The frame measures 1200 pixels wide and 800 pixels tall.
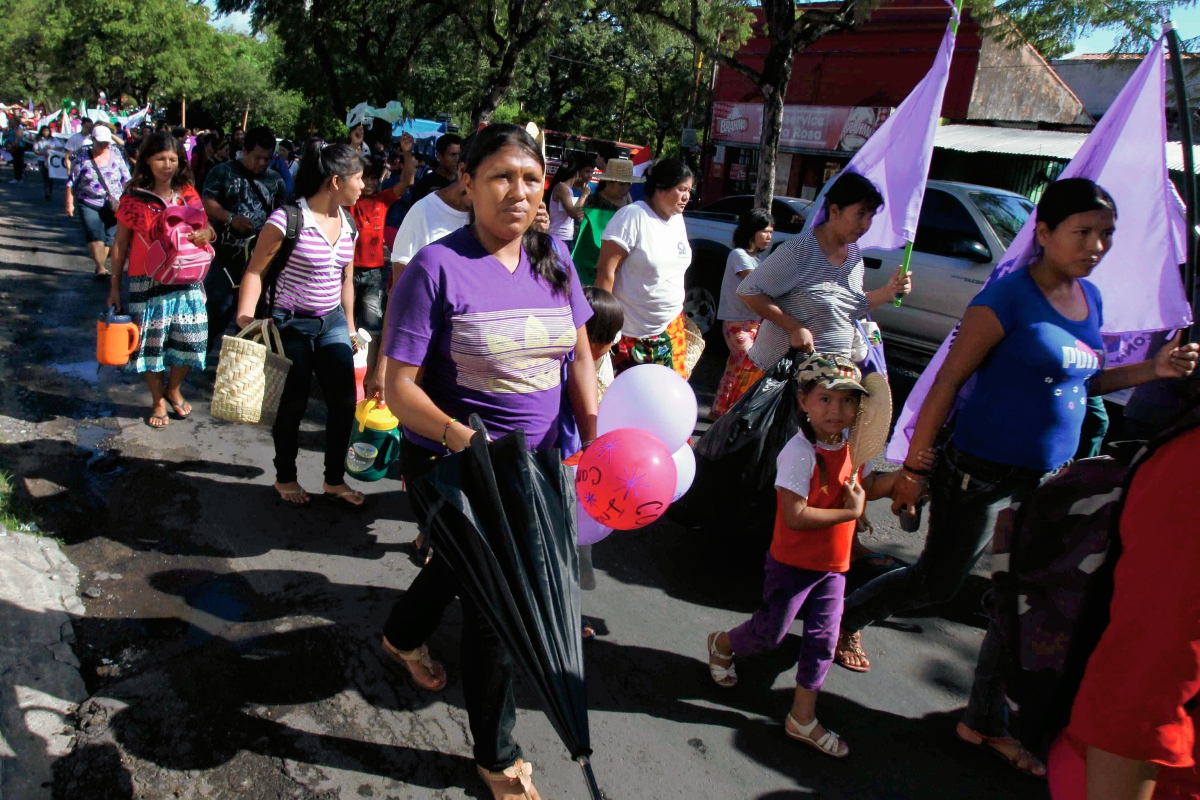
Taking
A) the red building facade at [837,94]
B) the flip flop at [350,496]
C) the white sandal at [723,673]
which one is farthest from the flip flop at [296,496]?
the red building facade at [837,94]

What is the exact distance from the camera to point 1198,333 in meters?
1.99

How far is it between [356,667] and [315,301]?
1.86 meters

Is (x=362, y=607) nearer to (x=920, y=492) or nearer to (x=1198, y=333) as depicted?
(x=920, y=492)

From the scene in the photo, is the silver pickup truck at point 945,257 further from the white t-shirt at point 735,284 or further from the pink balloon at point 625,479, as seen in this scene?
the pink balloon at point 625,479

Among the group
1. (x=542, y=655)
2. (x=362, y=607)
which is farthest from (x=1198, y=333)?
(x=362, y=607)

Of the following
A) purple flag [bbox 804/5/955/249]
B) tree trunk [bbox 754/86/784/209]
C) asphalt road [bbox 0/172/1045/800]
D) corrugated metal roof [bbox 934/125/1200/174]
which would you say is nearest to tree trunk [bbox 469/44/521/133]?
tree trunk [bbox 754/86/784/209]

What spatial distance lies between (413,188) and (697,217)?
4628 mm

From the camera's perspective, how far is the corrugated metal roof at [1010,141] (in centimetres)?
1418

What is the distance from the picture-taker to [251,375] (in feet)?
12.5

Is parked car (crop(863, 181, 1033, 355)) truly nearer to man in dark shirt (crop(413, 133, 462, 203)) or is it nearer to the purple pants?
man in dark shirt (crop(413, 133, 462, 203))

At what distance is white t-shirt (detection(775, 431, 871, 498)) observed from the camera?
8.84ft

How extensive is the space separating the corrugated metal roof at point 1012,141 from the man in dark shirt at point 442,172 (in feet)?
32.6

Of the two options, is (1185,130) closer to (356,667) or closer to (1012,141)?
(356,667)

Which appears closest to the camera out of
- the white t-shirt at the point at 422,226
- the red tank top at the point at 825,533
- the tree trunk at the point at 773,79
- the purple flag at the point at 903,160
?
the red tank top at the point at 825,533
